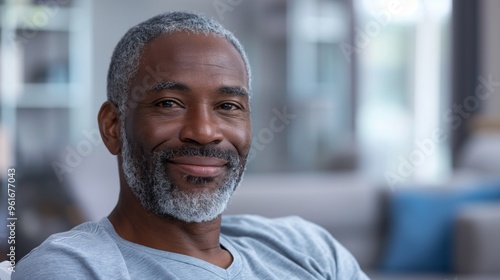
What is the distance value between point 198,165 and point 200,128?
5 centimetres

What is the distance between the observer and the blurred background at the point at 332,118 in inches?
103

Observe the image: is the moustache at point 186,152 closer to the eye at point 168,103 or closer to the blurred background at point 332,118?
the eye at point 168,103

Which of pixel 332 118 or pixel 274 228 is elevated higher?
pixel 274 228

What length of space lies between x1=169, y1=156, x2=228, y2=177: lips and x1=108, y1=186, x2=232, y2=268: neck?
3.5 inches

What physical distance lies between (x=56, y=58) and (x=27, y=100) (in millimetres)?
300

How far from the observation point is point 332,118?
571 cm

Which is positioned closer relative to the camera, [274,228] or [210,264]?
[210,264]

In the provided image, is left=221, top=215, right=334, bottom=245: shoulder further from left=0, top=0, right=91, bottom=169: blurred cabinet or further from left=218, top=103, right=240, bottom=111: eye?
left=0, top=0, right=91, bottom=169: blurred cabinet

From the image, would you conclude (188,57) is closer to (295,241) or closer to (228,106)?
(228,106)

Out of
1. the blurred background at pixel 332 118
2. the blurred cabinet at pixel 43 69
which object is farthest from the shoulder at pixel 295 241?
the blurred cabinet at pixel 43 69

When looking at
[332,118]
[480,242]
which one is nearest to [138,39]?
[480,242]

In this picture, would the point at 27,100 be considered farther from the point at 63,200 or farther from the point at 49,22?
the point at 63,200

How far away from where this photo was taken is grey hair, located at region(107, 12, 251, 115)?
1.12 meters

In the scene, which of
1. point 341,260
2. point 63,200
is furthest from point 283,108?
point 341,260
